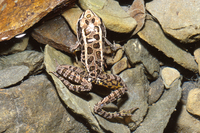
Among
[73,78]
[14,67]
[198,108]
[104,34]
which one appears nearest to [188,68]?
[198,108]

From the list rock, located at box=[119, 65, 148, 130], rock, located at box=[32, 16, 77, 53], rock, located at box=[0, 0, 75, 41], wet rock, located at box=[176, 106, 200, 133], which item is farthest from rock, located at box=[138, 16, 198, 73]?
rock, located at box=[0, 0, 75, 41]

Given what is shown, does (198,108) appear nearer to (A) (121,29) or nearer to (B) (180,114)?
(B) (180,114)

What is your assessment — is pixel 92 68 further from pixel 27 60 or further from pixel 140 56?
pixel 27 60

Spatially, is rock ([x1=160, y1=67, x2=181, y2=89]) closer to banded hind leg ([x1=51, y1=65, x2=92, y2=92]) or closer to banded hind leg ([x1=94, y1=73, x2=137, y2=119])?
banded hind leg ([x1=94, y1=73, x2=137, y2=119])

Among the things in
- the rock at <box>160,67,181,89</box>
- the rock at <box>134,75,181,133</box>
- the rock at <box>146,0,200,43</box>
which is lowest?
the rock at <box>134,75,181,133</box>

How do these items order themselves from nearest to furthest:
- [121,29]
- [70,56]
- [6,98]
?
[6,98]
[121,29]
[70,56]

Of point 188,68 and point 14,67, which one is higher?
point 14,67

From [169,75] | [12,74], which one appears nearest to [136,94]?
[169,75]
